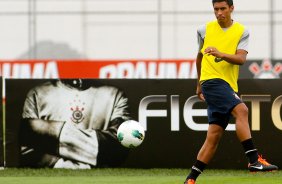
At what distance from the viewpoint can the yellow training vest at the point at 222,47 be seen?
28.8 feet

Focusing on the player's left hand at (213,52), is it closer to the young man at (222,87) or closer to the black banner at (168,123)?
the young man at (222,87)

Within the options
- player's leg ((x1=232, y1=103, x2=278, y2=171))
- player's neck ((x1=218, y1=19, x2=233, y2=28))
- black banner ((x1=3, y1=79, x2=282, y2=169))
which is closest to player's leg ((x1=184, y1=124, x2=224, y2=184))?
player's leg ((x1=232, y1=103, x2=278, y2=171))

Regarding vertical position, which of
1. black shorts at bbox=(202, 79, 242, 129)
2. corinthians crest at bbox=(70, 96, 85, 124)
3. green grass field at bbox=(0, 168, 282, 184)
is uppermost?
black shorts at bbox=(202, 79, 242, 129)

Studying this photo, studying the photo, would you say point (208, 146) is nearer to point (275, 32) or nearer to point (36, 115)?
point (36, 115)

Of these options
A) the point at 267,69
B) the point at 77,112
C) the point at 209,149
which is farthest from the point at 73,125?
the point at 267,69

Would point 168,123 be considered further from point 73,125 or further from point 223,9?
point 223,9

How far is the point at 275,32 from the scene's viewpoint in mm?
25406

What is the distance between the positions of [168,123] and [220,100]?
2995mm

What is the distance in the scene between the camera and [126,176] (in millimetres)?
10688

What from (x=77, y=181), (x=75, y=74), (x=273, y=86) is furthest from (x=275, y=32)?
(x=77, y=181)

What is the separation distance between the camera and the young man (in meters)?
8.73

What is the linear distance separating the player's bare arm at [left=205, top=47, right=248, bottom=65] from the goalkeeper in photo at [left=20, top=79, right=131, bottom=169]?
324cm

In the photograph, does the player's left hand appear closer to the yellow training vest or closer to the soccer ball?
the yellow training vest

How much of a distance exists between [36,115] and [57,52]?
14939mm
